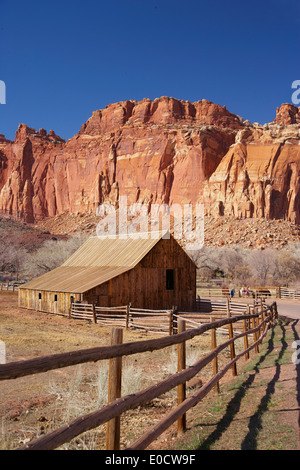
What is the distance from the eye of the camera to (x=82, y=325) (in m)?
18.2

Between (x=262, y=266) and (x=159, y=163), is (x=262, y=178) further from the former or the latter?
(x=262, y=266)

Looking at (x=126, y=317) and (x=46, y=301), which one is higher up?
(x=46, y=301)

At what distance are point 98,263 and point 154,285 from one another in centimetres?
498

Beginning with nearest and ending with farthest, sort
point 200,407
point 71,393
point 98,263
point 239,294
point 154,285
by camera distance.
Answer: point 200,407 → point 71,393 → point 154,285 → point 98,263 → point 239,294

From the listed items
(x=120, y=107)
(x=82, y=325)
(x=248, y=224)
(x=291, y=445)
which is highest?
(x=120, y=107)

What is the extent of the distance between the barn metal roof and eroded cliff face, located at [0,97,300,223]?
58.4 metres

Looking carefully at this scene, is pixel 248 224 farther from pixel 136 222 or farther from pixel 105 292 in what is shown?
pixel 105 292

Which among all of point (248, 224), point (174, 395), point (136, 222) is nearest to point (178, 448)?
point (174, 395)

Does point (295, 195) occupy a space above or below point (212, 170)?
below

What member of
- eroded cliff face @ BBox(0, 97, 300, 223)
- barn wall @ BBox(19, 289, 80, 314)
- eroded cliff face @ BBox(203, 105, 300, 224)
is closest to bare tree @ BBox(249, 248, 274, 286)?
barn wall @ BBox(19, 289, 80, 314)

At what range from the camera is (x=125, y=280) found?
2081cm

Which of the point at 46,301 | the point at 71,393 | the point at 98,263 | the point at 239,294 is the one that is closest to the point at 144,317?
the point at 98,263

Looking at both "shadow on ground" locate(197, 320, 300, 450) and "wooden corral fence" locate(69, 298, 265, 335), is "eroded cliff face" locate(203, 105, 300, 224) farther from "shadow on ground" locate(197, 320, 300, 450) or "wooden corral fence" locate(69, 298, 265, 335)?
"shadow on ground" locate(197, 320, 300, 450)

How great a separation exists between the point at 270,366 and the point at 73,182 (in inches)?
4192
